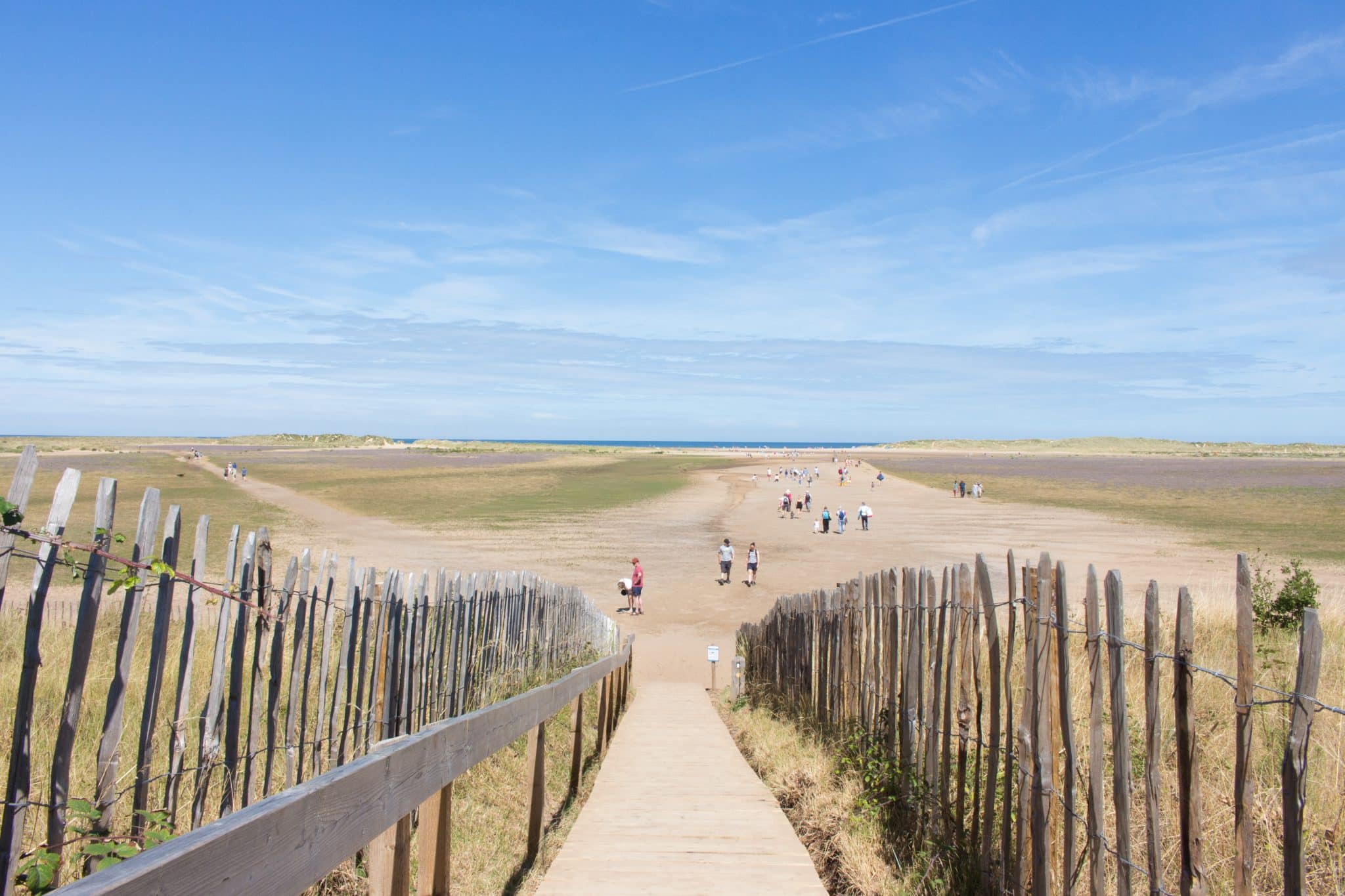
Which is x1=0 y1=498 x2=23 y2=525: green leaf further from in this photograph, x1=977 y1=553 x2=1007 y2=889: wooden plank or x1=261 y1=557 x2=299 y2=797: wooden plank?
x1=977 y1=553 x2=1007 y2=889: wooden plank

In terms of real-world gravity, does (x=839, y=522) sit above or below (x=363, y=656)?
below

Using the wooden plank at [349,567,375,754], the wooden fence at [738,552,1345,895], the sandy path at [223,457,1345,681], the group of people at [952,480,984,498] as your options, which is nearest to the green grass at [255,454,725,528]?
the sandy path at [223,457,1345,681]

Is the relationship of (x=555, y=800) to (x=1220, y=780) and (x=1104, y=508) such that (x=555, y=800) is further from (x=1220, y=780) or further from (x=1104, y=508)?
(x=1104, y=508)

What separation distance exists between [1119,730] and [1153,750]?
5.9 inches

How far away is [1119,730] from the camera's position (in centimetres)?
333

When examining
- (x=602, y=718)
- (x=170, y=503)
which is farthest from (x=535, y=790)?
(x=170, y=503)

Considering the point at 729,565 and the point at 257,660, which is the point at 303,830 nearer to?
the point at 257,660

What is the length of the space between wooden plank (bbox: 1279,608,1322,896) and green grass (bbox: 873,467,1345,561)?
72.7ft

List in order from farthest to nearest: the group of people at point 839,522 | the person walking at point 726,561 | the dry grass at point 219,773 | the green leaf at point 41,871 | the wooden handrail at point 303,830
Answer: the group of people at point 839,522
the person walking at point 726,561
the dry grass at point 219,773
the green leaf at point 41,871
the wooden handrail at point 303,830

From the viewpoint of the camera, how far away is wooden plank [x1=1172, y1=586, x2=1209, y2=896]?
299 centimetres

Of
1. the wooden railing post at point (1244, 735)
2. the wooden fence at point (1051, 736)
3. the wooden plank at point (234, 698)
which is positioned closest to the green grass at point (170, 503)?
the wooden plank at point (234, 698)

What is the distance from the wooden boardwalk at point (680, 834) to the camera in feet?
14.9

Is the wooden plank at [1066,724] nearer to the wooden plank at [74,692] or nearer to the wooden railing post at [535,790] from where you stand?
the wooden railing post at [535,790]

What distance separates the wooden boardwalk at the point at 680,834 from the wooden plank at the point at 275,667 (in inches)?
54.9
